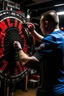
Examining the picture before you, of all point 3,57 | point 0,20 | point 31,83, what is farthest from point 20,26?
point 31,83

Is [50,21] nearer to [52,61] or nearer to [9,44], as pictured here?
[52,61]

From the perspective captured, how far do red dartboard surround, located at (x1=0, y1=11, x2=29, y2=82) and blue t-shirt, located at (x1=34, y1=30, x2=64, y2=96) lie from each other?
875mm

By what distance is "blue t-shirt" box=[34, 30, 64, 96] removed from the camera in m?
1.72

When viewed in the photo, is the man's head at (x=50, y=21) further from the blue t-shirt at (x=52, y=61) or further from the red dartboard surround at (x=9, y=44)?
the red dartboard surround at (x=9, y=44)

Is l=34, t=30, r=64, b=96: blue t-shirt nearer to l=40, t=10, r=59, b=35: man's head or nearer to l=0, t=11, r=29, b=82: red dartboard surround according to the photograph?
l=40, t=10, r=59, b=35: man's head

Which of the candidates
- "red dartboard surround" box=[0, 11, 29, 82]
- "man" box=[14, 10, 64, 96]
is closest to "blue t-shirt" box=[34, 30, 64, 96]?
"man" box=[14, 10, 64, 96]

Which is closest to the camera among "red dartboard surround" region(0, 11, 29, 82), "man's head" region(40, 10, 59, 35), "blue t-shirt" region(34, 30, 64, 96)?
"blue t-shirt" region(34, 30, 64, 96)

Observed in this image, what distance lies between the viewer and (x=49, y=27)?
6.19ft

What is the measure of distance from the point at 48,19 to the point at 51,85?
0.64 meters

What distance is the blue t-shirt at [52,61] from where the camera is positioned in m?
1.72

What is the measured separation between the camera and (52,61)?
5.74 ft

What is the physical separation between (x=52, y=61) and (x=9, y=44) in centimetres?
97

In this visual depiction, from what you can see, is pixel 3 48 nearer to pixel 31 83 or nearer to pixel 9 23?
pixel 9 23

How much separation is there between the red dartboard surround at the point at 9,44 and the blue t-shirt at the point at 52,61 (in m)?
0.88
